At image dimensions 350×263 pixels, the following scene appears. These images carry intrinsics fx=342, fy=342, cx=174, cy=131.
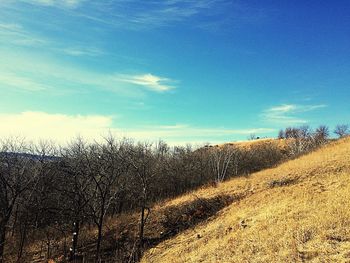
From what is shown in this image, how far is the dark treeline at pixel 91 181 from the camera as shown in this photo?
25.7m

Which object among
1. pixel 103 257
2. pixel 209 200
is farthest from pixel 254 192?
pixel 103 257

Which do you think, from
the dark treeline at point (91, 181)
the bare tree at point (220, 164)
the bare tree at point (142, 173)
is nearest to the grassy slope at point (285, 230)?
the bare tree at point (142, 173)

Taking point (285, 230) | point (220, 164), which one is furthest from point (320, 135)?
point (285, 230)

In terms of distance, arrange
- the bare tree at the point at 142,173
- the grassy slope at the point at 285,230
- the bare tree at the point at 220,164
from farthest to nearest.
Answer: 1. the bare tree at the point at 220,164
2. the bare tree at the point at 142,173
3. the grassy slope at the point at 285,230

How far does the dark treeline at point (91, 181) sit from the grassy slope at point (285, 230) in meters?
6.24

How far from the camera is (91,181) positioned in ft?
94.6

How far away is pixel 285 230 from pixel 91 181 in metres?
18.4

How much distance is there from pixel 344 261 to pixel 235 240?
304 inches

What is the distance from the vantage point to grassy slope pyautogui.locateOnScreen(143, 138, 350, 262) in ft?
37.3

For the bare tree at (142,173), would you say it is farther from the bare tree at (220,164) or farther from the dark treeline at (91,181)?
the bare tree at (220,164)

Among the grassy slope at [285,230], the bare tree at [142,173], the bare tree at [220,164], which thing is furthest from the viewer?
the bare tree at [220,164]

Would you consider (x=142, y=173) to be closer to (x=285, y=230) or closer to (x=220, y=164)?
(x=285, y=230)

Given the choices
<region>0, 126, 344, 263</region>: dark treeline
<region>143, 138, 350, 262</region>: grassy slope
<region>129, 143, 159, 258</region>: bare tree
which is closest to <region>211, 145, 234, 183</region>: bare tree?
<region>0, 126, 344, 263</region>: dark treeline

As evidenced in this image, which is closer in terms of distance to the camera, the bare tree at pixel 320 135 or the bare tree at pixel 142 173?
the bare tree at pixel 142 173
